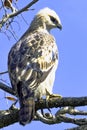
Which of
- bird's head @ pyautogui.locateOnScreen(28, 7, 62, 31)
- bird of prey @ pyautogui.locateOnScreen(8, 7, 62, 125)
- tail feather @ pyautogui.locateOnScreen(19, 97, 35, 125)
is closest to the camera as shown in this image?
tail feather @ pyautogui.locateOnScreen(19, 97, 35, 125)

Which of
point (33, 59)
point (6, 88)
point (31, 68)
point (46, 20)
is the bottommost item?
point (6, 88)

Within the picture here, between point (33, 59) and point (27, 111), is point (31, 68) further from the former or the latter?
point (27, 111)

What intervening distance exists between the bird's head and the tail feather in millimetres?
2780

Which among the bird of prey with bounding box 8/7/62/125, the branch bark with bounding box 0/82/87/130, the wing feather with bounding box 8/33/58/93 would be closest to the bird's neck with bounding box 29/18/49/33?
the bird of prey with bounding box 8/7/62/125

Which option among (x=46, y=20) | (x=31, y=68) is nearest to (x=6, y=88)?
(x=31, y=68)

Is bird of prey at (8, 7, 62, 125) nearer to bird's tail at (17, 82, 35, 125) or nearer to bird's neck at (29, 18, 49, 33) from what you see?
bird's tail at (17, 82, 35, 125)

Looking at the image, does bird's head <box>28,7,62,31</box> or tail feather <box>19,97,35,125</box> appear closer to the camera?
tail feather <box>19,97,35,125</box>

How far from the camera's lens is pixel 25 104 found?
21.0 ft

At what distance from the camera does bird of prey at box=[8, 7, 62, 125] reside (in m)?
6.51

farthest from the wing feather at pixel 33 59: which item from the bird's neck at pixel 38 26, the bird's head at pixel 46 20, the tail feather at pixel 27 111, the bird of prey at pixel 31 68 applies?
the bird's head at pixel 46 20

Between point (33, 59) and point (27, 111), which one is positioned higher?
point (33, 59)

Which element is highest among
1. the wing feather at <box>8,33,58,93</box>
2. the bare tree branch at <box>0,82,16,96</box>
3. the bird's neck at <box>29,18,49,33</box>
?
the bird's neck at <box>29,18,49,33</box>

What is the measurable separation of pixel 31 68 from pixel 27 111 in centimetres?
84

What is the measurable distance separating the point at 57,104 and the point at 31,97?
0.62 m
